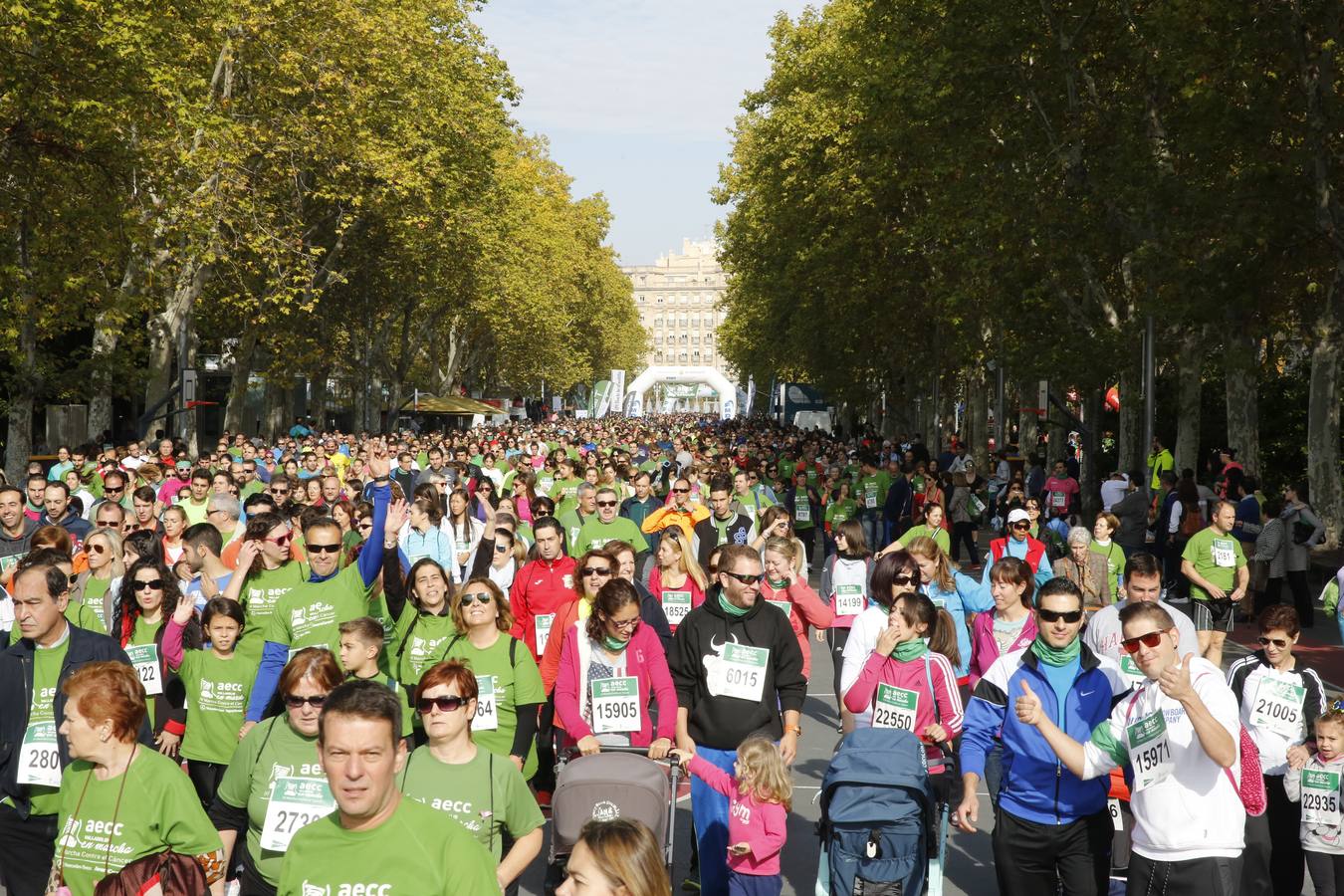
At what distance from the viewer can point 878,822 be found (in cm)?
601

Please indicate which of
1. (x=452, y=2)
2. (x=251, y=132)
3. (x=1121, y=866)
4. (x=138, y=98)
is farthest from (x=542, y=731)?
(x=452, y=2)

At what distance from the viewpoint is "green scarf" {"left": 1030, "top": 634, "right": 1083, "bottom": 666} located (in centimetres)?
602

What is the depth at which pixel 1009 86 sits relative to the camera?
93.1ft

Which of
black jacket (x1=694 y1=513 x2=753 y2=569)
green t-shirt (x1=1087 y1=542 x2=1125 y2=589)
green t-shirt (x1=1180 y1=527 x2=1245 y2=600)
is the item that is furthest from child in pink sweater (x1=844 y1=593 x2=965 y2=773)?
green t-shirt (x1=1180 y1=527 x2=1245 y2=600)

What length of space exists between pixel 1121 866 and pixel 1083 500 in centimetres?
2295

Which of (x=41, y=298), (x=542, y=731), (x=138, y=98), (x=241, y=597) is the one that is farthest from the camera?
(x=41, y=298)

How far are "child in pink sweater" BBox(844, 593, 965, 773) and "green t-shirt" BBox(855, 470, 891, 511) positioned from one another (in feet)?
52.8

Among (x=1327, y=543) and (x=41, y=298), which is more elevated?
(x=41, y=298)

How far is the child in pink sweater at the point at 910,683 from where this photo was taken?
23.1 feet

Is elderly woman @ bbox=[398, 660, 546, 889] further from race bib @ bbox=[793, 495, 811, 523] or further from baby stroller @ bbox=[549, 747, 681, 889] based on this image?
race bib @ bbox=[793, 495, 811, 523]

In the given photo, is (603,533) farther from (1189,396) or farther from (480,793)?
(1189,396)

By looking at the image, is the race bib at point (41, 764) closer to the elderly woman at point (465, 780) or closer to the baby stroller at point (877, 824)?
the elderly woman at point (465, 780)

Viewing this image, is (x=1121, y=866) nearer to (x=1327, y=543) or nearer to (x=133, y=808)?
(x=133, y=808)

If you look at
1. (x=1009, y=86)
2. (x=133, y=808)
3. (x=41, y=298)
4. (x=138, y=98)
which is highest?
(x=1009, y=86)
